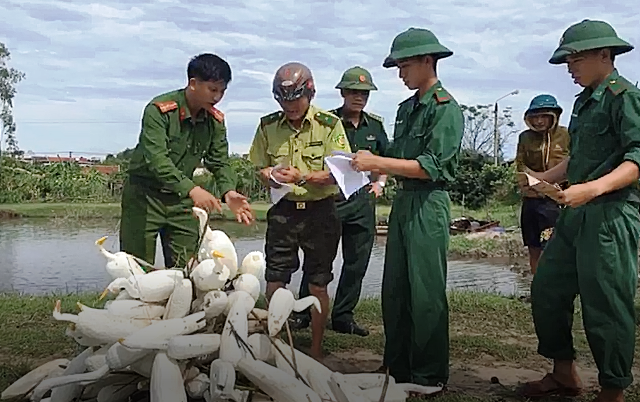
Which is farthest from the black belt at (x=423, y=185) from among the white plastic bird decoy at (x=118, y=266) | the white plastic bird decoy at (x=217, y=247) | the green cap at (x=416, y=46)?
the white plastic bird decoy at (x=118, y=266)

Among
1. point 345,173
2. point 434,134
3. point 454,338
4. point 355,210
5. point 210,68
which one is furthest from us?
point 355,210

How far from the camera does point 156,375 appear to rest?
267 cm

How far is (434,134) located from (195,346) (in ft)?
4.73

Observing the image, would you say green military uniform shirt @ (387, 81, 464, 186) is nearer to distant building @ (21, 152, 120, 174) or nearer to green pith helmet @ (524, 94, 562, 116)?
green pith helmet @ (524, 94, 562, 116)

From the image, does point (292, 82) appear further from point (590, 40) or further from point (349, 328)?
→ point (349, 328)

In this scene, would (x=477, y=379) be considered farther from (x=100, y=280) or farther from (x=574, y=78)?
(x=100, y=280)

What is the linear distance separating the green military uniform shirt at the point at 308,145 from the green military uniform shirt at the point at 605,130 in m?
1.28

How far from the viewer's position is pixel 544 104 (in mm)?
5789

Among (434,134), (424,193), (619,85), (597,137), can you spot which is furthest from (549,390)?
(619,85)

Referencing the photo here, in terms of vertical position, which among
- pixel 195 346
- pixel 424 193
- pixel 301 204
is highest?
pixel 424 193

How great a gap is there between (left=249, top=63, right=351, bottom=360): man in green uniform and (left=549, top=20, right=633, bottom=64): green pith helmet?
132cm

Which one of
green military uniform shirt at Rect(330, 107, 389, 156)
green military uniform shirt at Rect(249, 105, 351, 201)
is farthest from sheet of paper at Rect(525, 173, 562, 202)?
green military uniform shirt at Rect(330, 107, 389, 156)

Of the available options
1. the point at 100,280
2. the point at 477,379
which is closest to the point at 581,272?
the point at 477,379

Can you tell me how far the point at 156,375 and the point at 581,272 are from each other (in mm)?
1813
